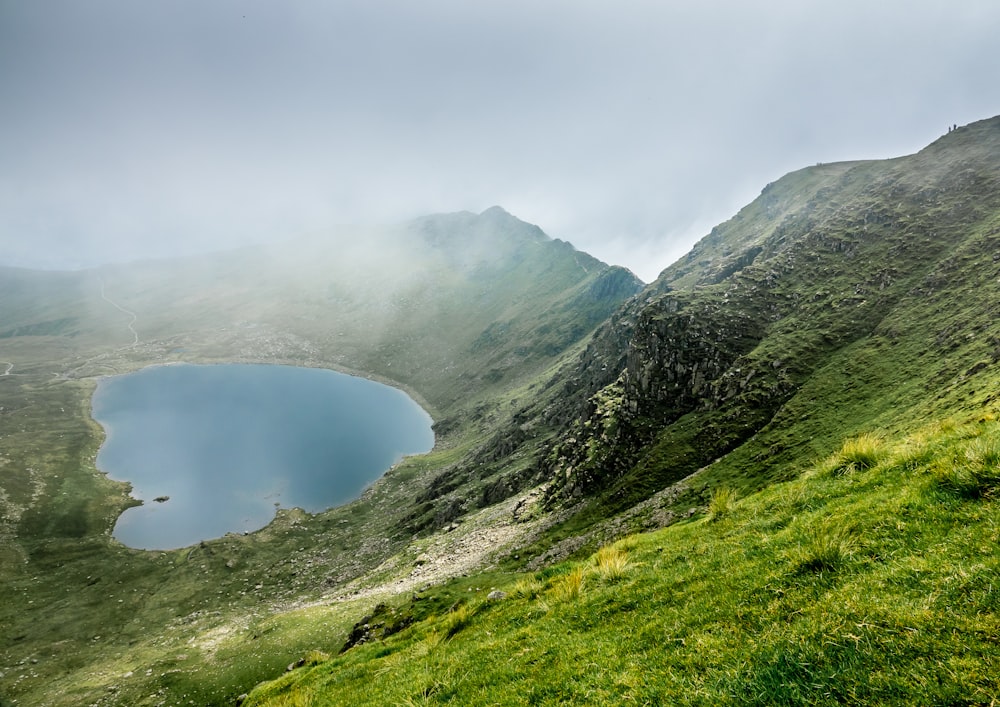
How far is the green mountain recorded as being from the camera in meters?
7.59

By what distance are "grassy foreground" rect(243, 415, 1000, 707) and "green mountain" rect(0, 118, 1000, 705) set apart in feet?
0.18

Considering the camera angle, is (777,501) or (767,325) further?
(767,325)

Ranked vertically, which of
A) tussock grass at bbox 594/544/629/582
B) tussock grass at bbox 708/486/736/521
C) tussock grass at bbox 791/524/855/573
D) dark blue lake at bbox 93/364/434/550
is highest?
dark blue lake at bbox 93/364/434/550

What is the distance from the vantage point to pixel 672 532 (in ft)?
54.2

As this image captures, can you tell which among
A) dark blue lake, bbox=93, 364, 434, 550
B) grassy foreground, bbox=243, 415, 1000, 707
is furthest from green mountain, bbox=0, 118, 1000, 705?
dark blue lake, bbox=93, 364, 434, 550

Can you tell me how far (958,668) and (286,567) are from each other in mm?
→ 107811

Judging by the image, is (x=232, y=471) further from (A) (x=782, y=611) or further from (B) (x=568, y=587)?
(A) (x=782, y=611)

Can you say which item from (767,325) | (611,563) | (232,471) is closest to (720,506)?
(611,563)

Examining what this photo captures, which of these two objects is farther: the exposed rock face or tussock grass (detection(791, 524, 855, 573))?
the exposed rock face

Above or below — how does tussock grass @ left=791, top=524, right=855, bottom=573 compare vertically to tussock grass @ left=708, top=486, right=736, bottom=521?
above

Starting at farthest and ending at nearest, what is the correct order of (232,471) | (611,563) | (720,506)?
1. (232,471)
2. (720,506)
3. (611,563)

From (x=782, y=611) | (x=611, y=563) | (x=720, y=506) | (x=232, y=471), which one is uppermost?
(x=232, y=471)

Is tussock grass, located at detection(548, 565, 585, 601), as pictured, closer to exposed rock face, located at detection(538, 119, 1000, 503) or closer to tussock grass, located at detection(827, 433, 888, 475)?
tussock grass, located at detection(827, 433, 888, 475)

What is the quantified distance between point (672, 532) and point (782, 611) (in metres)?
8.72
